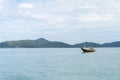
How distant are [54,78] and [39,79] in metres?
2.95

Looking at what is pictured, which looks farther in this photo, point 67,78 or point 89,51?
point 89,51

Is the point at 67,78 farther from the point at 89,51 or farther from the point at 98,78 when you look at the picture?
the point at 89,51

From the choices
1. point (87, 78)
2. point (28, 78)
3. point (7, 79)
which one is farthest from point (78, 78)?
point (7, 79)

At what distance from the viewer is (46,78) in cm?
5147

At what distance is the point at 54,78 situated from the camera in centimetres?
5103

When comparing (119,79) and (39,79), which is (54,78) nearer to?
(39,79)

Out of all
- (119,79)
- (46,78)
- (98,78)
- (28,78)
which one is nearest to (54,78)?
(46,78)

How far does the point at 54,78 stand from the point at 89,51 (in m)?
142

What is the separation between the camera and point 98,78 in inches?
1996

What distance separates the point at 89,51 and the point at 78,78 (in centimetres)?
14157

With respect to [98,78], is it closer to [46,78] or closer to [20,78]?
[46,78]

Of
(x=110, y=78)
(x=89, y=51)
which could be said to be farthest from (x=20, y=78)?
(x=89, y=51)

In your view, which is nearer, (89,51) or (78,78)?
(78,78)

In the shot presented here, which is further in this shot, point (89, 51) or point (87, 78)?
point (89, 51)
